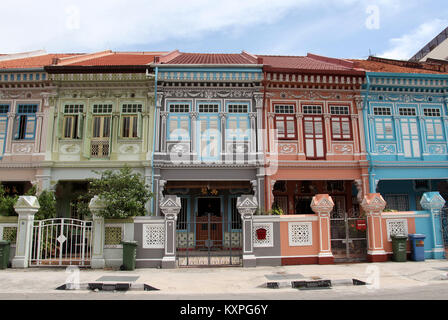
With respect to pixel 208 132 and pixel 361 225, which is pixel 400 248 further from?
pixel 208 132

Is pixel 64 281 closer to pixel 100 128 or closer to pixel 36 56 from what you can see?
pixel 100 128

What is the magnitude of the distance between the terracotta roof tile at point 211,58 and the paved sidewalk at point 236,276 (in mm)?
9488

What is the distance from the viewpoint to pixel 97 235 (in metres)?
10.9

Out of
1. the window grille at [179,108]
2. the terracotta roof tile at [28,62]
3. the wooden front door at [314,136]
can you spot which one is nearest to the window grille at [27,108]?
the terracotta roof tile at [28,62]

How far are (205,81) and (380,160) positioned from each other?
8.33 m

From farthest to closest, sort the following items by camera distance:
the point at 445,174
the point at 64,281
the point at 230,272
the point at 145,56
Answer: the point at 145,56 → the point at 445,174 → the point at 230,272 → the point at 64,281

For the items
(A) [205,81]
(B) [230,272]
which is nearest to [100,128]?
(A) [205,81]

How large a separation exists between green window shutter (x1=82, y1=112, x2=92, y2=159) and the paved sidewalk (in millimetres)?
5287

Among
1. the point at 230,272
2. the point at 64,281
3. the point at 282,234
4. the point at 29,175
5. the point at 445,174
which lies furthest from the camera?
the point at 445,174

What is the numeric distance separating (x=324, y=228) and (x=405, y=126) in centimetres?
745

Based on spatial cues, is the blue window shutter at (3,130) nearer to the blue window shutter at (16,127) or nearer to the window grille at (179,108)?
the blue window shutter at (16,127)

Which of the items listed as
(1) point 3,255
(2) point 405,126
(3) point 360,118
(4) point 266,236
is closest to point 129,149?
(1) point 3,255

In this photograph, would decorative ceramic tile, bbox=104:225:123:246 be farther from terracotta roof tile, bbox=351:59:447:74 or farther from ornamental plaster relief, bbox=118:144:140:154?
terracotta roof tile, bbox=351:59:447:74

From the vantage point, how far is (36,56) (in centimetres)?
1878
